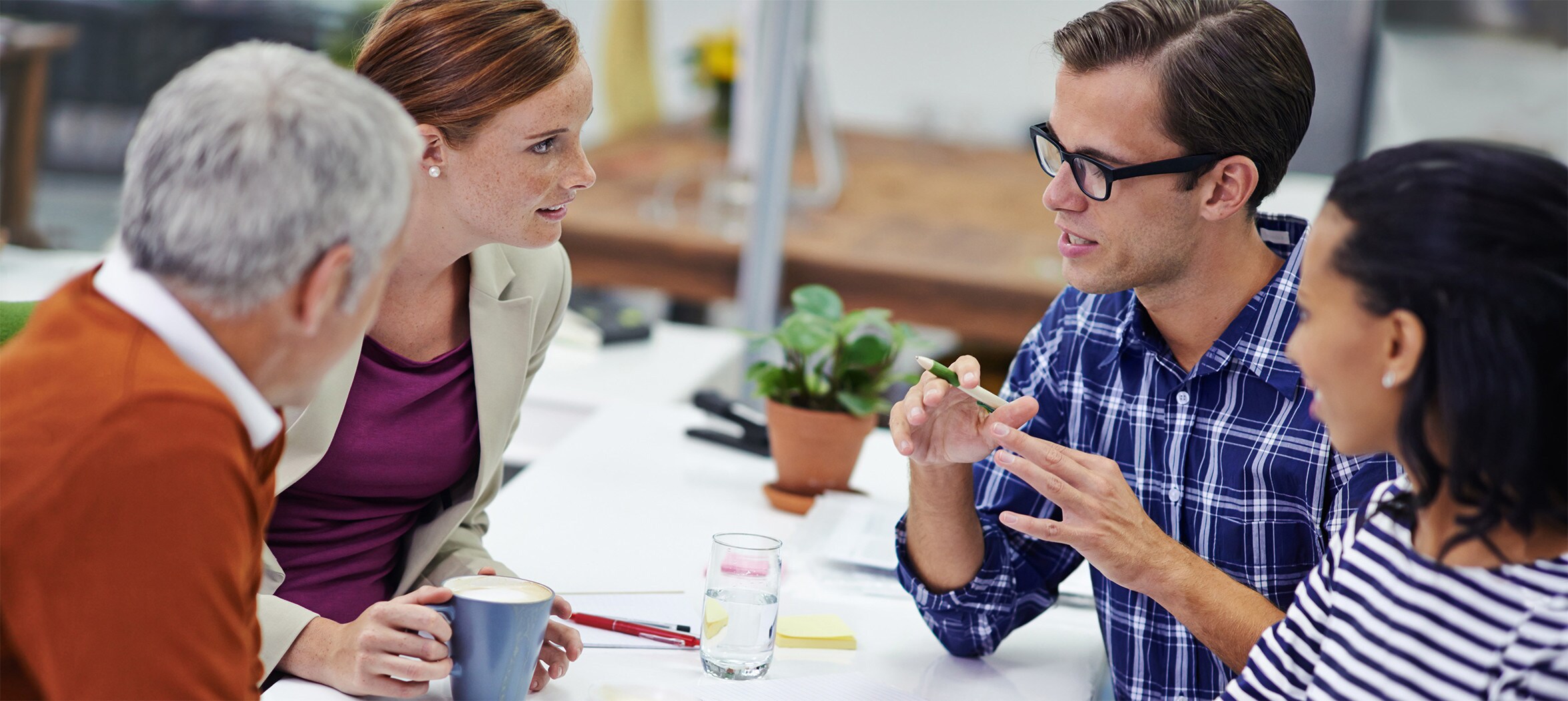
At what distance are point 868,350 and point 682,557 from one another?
38cm

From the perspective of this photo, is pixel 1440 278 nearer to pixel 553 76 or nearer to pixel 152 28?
pixel 553 76

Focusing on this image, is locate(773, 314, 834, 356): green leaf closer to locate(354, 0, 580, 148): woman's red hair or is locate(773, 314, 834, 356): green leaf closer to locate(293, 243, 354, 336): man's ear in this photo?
locate(354, 0, 580, 148): woman's red hair

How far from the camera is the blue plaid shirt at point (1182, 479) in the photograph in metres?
1.32

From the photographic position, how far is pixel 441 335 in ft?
5.02

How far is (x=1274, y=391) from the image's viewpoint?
134 cm

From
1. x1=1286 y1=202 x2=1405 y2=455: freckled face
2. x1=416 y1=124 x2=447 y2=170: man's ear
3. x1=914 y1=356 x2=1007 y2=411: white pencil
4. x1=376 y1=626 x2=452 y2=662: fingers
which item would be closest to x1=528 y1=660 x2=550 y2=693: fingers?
x1=376 y1=626 x2=452 y2=662: fingers

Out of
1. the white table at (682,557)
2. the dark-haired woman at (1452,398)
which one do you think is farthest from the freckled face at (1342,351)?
the white table at (682,557)

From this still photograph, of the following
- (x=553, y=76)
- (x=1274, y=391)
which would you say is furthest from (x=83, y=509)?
(x=1274, y=391)

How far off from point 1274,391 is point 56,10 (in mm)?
4621

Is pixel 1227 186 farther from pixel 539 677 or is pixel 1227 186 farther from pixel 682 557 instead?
pixel 539 677

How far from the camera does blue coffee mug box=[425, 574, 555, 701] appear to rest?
3.34ft

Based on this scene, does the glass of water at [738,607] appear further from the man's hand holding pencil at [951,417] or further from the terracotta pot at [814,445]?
the terracotta pot at [814,445]

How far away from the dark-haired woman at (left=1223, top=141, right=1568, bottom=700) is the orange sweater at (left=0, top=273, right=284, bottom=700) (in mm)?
765

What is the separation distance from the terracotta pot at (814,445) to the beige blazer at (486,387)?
35 centimetres
